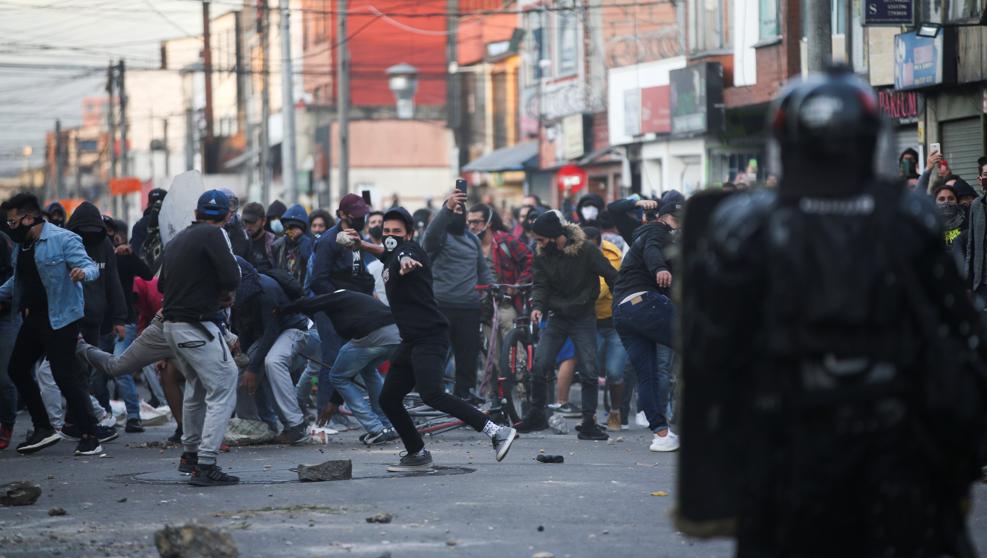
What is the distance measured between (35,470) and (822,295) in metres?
8.34

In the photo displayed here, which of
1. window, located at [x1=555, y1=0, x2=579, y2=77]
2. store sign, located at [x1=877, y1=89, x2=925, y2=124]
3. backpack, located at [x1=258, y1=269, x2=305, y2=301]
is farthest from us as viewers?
window, located at [x1=555, y1=0, x2=579, y2=77]

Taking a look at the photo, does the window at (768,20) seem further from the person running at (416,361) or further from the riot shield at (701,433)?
the riot shield at (701,433)

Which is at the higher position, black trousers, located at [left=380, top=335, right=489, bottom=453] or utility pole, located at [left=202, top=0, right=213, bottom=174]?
utility pole, located at [left=202, top=0, right=213, bottom=174]

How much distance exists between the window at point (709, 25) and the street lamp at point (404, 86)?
26.4 meters

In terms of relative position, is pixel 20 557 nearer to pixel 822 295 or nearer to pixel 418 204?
pixel 822 295

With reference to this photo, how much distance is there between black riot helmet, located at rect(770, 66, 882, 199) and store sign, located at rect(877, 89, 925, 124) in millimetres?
18941

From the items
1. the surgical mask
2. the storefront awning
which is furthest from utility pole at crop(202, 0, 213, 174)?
the surgical mask

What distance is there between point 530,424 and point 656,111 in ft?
64.3

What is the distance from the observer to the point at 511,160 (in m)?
42.9

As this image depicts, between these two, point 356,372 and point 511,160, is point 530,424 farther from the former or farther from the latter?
point 511,160

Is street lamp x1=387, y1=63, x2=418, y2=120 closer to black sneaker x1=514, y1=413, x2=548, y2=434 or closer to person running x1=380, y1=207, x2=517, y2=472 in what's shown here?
black sneaker x1=514, y1=413, x2=548, y2=434

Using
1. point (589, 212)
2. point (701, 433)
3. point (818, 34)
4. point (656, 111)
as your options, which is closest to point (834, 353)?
point (701, 433)

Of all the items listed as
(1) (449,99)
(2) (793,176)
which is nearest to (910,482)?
(2) (793,176)

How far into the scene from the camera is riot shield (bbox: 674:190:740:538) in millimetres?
4602
